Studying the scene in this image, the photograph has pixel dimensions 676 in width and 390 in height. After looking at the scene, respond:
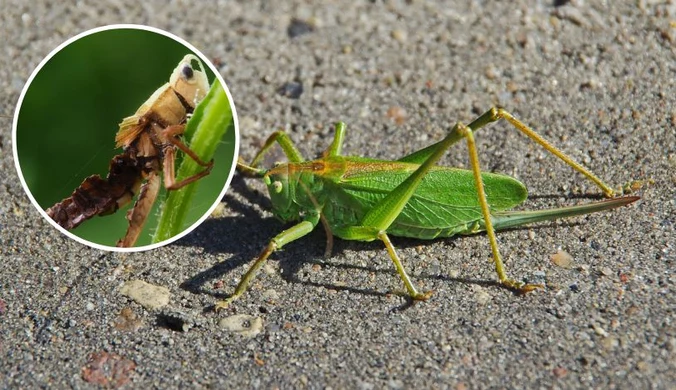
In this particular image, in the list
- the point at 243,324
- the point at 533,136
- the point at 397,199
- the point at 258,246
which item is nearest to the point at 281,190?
the point at 258,246

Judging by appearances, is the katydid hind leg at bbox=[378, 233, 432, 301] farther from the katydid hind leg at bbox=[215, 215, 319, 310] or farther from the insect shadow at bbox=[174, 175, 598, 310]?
the katydid hind leg at bbox=[215, 215, 319, 310]

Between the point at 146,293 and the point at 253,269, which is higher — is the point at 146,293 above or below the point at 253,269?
below

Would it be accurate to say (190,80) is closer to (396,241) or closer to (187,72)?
(187,72)

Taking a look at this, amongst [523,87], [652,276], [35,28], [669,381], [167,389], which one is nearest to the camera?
[669,381]

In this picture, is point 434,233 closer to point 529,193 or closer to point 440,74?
point 529,193

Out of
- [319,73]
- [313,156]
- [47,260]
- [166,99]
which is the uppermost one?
[166,99]

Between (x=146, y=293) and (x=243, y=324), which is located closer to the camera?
(x=243, y=324)

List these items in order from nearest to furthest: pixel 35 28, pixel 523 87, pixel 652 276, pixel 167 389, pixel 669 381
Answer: pixel 669 381, pixel 167 389, pixel 652 276, pixel 523 87, pixel 35 28

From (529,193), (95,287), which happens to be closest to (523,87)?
(529,193)
